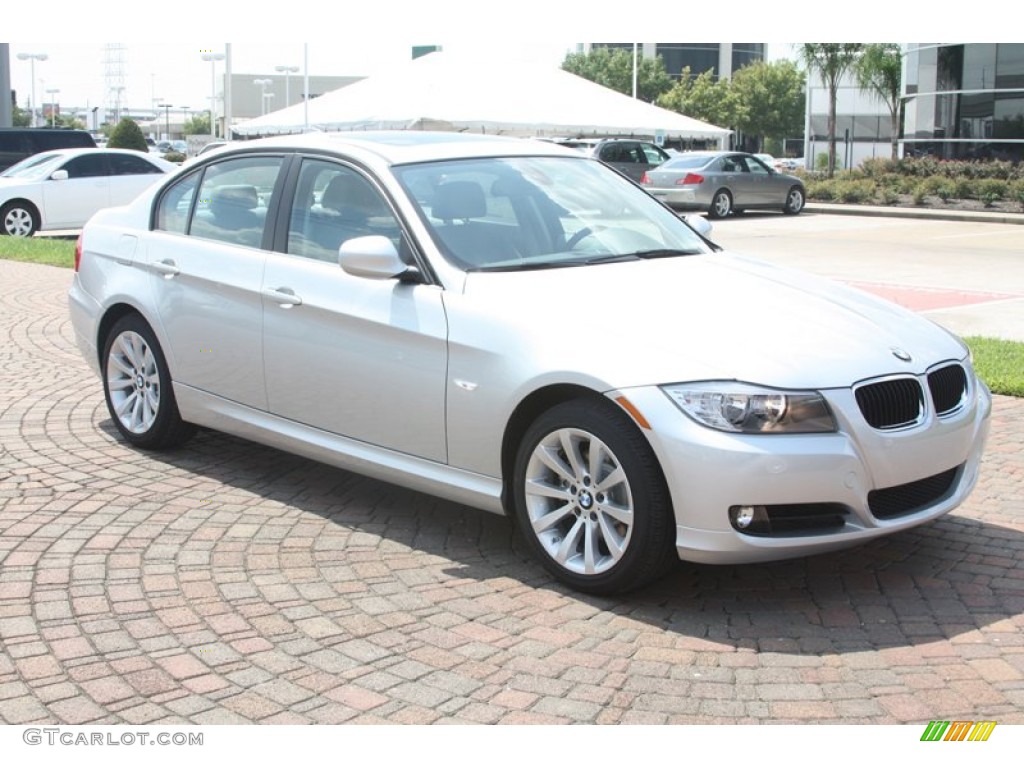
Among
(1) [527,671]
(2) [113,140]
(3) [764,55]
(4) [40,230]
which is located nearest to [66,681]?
(1) [527,671]

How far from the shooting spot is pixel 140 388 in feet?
23.0

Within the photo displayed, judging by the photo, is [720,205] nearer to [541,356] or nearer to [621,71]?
[541,356]

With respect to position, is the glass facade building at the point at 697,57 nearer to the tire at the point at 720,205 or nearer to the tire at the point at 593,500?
the tire at the point at 720,205

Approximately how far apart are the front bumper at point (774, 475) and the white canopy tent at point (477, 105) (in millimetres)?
28652

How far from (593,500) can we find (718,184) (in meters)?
24.6

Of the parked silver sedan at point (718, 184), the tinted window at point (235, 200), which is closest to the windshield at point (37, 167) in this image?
the parked silver sedan at point (718, 184)

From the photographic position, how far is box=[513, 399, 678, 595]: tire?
461 centimetres

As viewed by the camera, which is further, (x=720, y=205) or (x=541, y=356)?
(x=720, y=205)

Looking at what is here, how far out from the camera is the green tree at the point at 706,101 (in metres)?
91.7

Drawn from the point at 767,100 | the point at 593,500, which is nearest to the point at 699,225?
the point at 593,500

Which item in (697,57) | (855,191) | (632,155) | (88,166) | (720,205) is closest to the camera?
(88,166)

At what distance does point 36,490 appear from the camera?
631cm

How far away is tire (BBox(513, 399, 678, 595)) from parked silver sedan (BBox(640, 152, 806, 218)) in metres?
23.8
